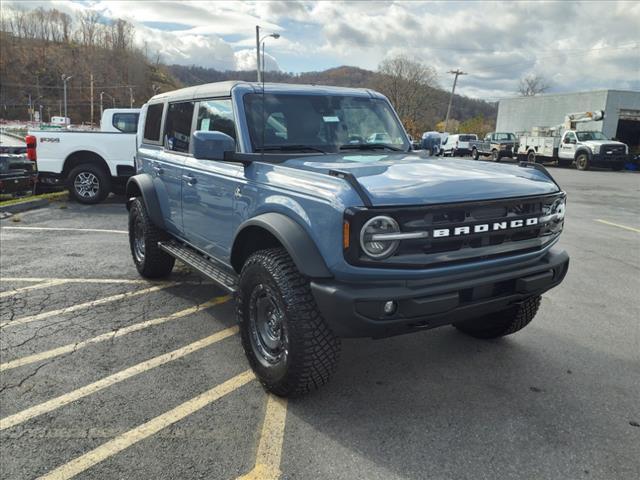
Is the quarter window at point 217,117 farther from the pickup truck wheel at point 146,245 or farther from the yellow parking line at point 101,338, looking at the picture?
the yellow parking line at point 101,338

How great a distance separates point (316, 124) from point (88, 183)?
8513mm

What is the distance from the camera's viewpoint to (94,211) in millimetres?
10203

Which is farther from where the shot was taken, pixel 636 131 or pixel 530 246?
pixel 636 131

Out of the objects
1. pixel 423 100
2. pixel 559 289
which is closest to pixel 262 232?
pixel 559 289

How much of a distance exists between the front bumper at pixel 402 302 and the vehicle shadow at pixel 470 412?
639 millimetres

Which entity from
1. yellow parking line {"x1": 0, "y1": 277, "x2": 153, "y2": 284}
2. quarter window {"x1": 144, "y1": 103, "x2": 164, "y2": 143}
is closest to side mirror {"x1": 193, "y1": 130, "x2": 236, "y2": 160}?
quarter window {"x1": 144, "y1": 103, "x2": 164, "y2": 143}

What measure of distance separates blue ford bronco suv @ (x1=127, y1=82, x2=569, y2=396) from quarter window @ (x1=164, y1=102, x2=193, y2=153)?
0.18 metres

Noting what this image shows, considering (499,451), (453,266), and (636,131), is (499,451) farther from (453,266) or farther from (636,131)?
(636,131)

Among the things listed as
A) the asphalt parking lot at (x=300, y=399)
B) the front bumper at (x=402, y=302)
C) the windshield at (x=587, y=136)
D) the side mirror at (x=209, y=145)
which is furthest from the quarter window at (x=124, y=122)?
the windshield at (x=587, y=136)

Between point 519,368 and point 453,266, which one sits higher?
point 453,266

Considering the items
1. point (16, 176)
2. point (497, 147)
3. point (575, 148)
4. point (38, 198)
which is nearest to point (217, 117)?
point (38, 198)

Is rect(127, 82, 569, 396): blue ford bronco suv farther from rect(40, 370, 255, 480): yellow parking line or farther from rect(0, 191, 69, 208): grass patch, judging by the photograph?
rect(0, 191, 69, 208): grass patch

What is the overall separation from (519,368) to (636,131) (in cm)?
4300

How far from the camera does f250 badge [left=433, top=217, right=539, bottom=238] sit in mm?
2756
